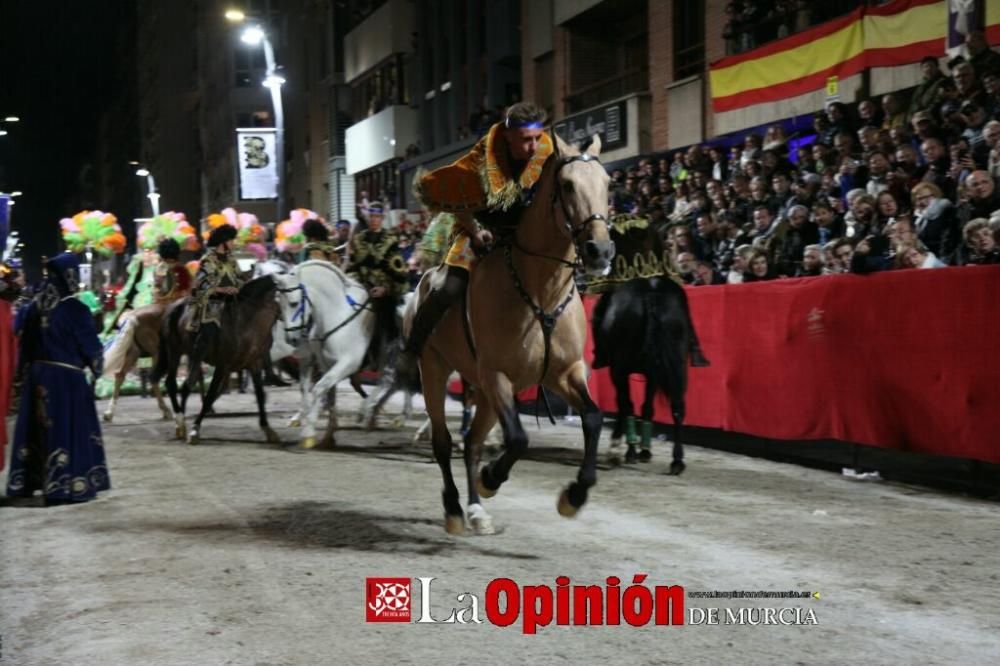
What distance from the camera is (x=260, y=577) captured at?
6828 mm

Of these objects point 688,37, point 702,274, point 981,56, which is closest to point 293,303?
point 702,274

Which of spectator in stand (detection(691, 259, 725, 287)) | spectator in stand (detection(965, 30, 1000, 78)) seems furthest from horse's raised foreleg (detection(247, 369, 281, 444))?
spectator in stand (detection(965, 30, 1000, 78))

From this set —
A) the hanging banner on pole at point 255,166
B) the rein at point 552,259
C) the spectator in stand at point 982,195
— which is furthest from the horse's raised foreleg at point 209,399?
the hanging banner on pole at point 255,166

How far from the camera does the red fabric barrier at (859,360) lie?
932 centimetres

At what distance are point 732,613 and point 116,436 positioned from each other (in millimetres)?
11878

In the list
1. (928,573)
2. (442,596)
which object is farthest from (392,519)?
(928,573)

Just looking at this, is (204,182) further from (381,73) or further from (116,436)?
(116,436)

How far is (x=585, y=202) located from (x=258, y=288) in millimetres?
8624

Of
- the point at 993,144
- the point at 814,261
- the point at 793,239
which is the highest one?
the point at 993,144

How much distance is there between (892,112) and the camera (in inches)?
569

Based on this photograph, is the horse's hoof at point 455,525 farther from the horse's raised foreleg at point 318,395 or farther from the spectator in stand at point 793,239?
the spectator in stand at point 793,239

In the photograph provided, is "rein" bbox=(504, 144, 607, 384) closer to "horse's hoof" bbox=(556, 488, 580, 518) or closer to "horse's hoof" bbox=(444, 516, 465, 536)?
"horse's hoof" bbox=(556, 488, 580, 518)

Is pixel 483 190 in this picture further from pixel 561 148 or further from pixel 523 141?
pixel 561 148

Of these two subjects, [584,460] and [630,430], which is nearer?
[584,460]
